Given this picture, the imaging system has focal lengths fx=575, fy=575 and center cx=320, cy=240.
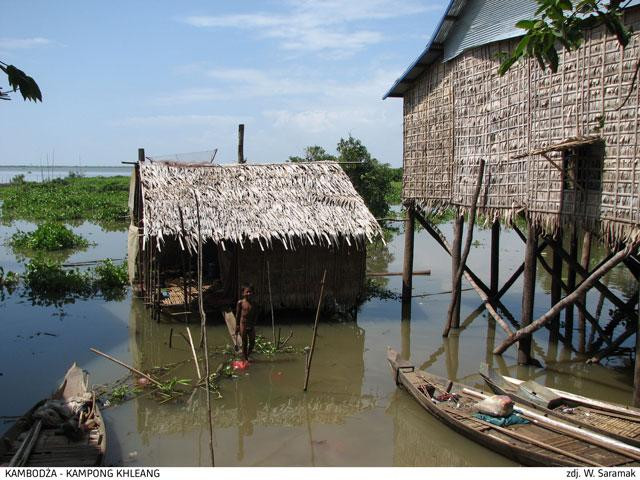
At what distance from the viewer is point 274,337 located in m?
10.7

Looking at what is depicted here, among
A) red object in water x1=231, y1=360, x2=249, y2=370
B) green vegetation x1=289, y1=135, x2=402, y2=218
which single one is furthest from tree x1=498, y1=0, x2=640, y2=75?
green vegetation x1=289, y1=135, x2=402, y2=218

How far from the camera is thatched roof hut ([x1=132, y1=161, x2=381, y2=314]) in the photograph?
11422mm

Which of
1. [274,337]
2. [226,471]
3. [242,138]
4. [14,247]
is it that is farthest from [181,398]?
[14,247]

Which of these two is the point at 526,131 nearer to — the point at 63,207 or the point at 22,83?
the point at 22,83

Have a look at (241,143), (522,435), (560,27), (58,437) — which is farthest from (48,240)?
(560,27)

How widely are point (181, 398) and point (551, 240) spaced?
631 cm

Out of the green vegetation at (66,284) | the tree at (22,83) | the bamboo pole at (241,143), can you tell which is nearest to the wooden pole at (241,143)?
the bamboo pole at (241,143)

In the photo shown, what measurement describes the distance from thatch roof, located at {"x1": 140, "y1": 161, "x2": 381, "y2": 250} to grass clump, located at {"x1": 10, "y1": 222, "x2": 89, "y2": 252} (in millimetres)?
9725

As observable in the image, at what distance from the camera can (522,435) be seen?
20.7ft

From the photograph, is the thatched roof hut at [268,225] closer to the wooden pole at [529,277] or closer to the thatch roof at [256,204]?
the thatch roof at [256,204]

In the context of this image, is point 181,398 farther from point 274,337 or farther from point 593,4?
point 593,4

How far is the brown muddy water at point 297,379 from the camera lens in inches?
273

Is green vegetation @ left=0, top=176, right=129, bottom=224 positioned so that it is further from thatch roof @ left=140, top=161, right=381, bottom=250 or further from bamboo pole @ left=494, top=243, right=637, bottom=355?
bamboo pole @ left=494, top=243, right=637, bottom=355

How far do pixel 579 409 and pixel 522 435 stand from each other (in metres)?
1.16
